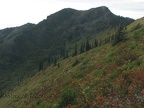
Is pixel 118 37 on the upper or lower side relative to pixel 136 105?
upper

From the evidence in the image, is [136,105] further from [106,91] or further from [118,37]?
[118,37]

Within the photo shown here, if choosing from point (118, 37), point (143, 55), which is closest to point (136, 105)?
point (143, 55)

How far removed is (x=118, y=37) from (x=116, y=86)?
22.2 meters

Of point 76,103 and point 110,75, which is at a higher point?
point 110,75

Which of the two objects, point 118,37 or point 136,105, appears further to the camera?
point 118,37

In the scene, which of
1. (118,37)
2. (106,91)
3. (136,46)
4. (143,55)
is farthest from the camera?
(118,37)

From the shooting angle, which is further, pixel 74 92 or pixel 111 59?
pixel 111 59

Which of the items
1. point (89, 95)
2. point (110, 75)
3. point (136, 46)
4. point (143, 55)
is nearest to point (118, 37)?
point (136, 46)

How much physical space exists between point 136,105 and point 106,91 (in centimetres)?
412

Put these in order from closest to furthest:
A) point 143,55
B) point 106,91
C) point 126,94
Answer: point 126,94
point 106,91
point 143,55

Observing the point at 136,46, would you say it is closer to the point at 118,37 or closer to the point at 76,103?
the point at 118,37

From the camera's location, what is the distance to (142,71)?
68.8ft

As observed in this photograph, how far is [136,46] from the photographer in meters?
31.4

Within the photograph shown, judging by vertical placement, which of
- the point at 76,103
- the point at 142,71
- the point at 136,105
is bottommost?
the point at 76,103
